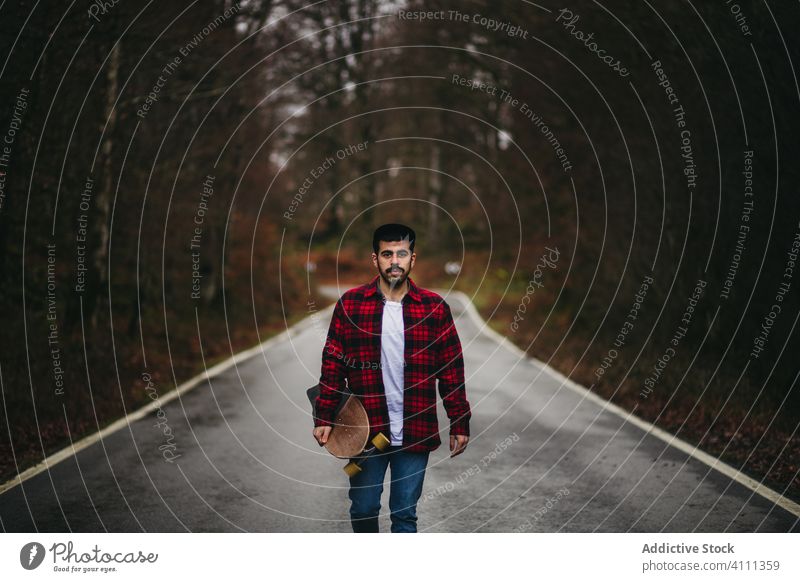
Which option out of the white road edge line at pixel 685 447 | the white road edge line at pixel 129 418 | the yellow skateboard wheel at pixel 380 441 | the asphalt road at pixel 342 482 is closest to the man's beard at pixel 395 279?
the yellow skateboard wheel at pixel 380 441

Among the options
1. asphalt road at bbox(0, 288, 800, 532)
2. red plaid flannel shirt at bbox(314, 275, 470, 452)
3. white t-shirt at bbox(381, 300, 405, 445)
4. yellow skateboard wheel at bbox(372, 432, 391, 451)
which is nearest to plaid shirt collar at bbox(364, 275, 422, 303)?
red plaid flannel shirt at bbox(314, 275, 470, 452)

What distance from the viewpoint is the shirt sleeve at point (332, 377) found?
4.64 meters

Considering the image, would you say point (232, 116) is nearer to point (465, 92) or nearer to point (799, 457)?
point (465, 92)

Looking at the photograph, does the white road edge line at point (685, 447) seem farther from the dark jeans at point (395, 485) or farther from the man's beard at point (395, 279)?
the man's beard at point (395, 279)

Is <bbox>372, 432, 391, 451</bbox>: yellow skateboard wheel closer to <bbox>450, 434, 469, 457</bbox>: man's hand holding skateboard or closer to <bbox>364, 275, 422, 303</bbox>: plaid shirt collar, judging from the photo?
<bbox>450, 434, 469, 457</bbox>: man's hand holding skateboard

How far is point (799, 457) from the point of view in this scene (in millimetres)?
8102

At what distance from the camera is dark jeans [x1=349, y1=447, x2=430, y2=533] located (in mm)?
4645

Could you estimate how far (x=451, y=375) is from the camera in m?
4.72

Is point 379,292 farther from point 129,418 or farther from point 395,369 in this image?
point 129,418

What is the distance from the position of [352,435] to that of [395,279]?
2.93 ft

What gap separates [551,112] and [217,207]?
10.0 m

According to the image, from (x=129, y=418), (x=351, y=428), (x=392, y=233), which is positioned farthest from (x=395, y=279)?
(x=129, y=418)

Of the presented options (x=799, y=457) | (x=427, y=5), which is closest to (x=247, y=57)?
(x=427, y=5)

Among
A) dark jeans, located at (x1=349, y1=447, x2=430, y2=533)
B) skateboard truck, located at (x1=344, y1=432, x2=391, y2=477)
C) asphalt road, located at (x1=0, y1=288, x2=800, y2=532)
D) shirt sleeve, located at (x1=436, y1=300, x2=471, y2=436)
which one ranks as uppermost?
shirt sleeve, located at (x1=436, y1=300, x2=471, y2=436)
